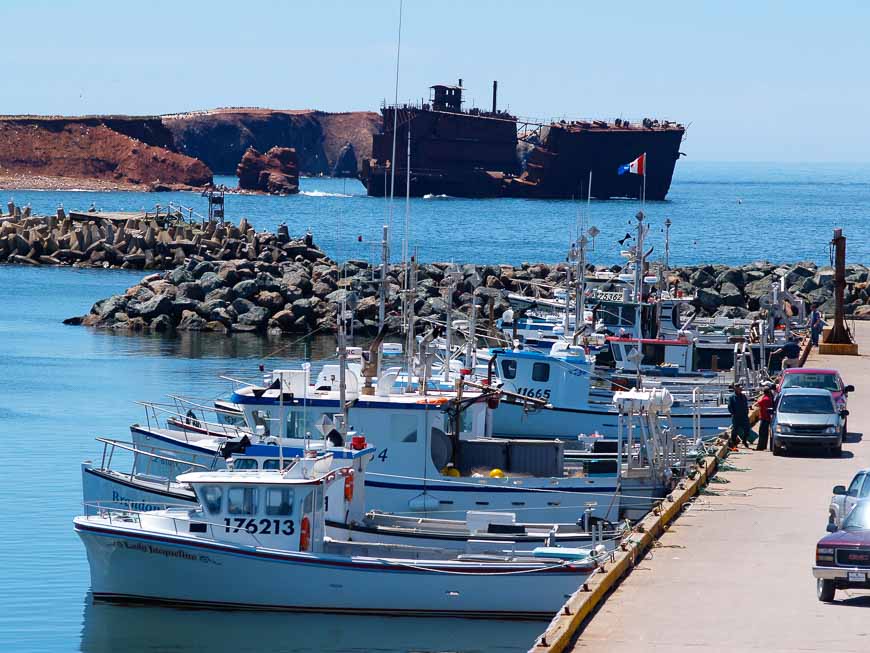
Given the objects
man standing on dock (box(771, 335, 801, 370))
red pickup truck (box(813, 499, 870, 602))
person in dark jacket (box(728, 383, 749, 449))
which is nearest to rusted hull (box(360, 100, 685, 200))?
man standing on dock (box(771, 335, 801, 370))

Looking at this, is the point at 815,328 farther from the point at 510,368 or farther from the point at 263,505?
the point at 263,505

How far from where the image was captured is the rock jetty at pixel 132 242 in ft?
248

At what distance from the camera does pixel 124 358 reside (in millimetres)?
50500

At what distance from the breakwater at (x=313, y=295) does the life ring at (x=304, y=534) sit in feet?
107

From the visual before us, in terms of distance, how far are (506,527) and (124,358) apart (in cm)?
3052

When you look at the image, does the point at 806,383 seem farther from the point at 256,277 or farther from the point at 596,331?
the point at 256,277

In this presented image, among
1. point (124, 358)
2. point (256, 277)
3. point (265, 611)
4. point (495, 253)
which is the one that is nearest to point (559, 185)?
point (495, 253)

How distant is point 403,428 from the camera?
25031 mm

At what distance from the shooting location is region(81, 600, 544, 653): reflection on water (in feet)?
67.7

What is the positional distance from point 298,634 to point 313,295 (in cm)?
4034

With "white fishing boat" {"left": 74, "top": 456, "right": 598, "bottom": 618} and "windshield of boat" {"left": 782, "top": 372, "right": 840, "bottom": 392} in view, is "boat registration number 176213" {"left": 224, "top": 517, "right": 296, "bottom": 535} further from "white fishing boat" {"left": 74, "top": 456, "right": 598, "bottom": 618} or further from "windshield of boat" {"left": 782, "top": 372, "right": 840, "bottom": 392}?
"windshield of boat" {"left": 782, "top": 372, "right": 840, "bottom": 392}

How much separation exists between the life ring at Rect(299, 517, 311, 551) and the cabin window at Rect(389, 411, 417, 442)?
429 cm

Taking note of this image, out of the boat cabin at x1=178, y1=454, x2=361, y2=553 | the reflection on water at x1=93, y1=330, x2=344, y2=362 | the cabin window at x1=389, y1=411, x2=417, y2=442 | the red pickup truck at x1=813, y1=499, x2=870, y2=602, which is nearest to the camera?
the red pickup truck at x1=813, y1=499, x2=870, y2=602

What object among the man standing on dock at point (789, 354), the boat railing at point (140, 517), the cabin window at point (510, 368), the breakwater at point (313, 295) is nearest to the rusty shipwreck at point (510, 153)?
the breakwater at point (313, 295)
